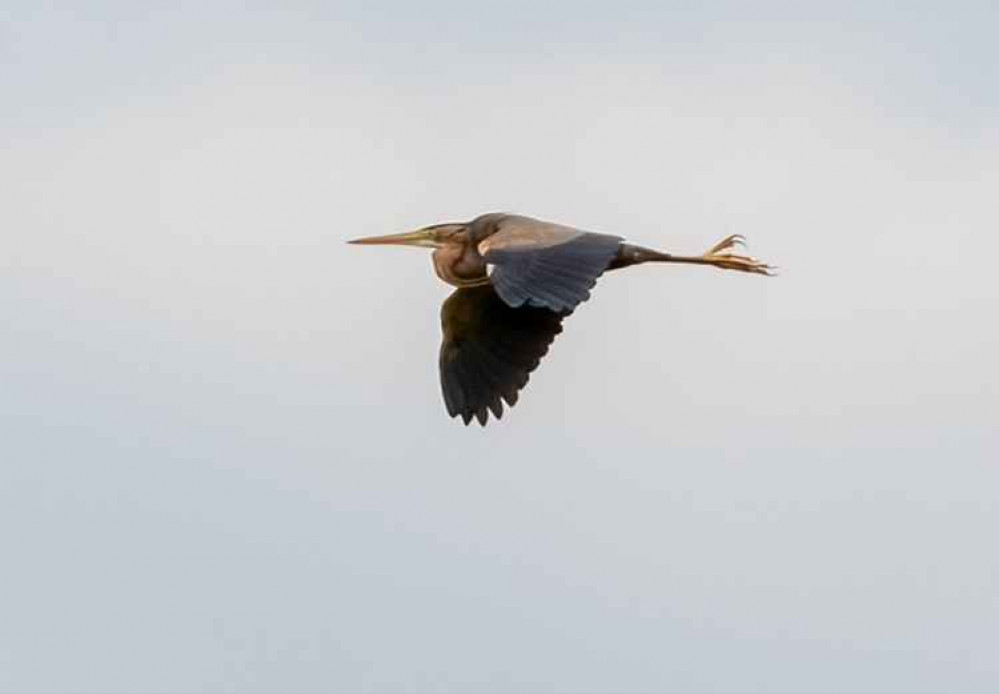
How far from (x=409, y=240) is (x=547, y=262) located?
350cm

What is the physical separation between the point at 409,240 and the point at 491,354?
159 cm

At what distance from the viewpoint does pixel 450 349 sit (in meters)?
23.8

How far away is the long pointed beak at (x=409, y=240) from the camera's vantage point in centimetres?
2459

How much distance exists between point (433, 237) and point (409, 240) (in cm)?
40

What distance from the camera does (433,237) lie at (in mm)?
24531

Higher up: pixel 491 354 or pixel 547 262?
pixel 491 354

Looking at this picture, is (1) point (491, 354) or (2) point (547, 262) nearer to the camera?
(2) point (547, 262)

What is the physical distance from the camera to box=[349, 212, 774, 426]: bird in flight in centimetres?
2231

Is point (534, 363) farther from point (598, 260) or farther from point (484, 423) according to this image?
point (598, 260)

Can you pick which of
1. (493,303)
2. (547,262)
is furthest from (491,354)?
(547,262)

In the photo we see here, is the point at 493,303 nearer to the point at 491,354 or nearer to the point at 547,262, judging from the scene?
the point at 491,354

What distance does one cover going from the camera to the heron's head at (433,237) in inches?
957

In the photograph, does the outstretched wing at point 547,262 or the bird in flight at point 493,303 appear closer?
the outstretched wing at point 547,262

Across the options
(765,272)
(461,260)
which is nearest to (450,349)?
(461,260)
